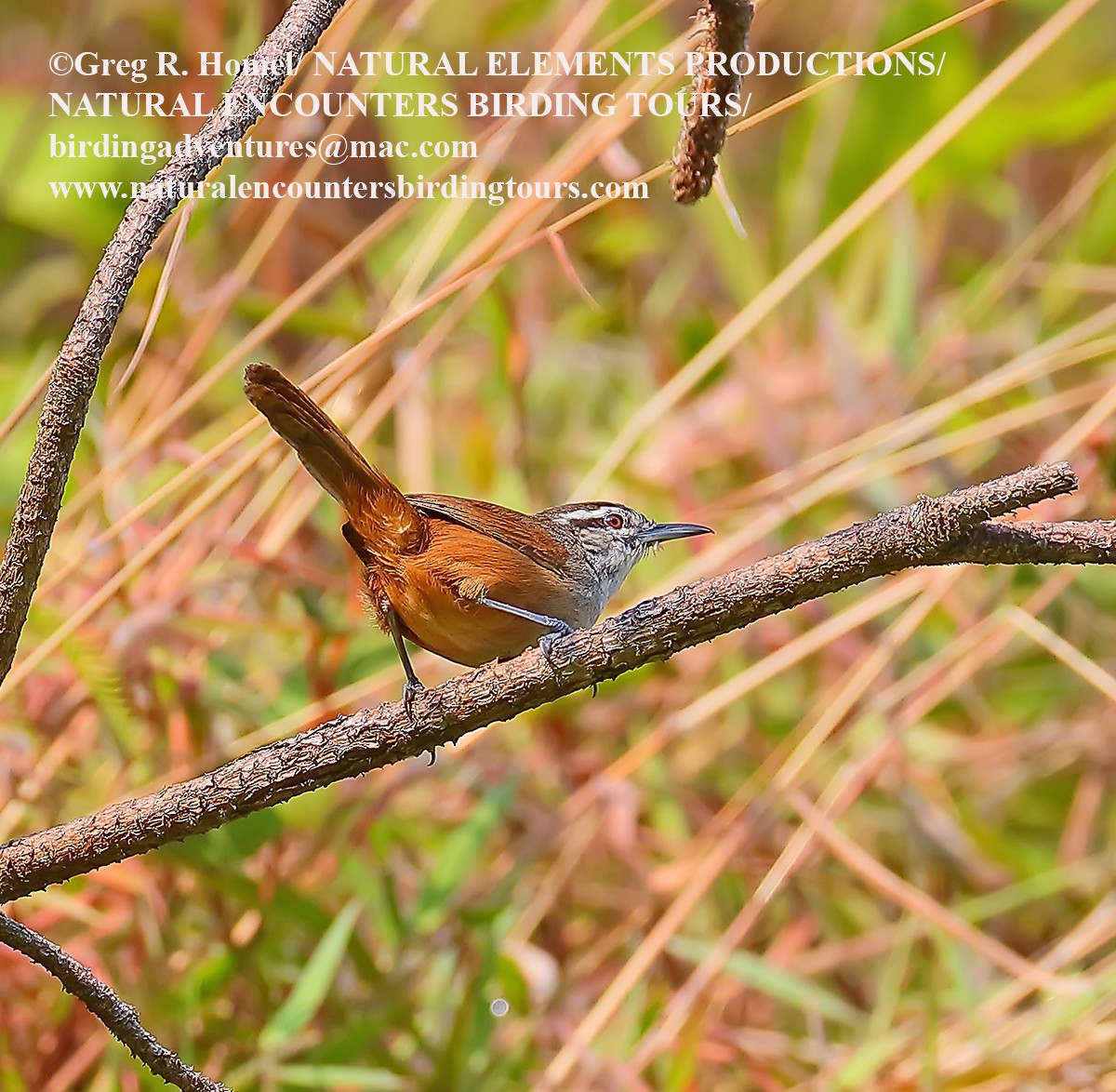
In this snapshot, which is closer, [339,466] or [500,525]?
[339,466]

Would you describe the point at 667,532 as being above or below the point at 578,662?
above

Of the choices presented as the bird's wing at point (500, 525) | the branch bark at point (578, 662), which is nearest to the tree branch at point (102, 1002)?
the branch bark at point (578, 662)

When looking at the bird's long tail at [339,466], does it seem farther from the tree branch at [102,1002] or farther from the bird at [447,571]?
Result: the tree branch at [102,1002]

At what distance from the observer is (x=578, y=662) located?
1284 millimetres

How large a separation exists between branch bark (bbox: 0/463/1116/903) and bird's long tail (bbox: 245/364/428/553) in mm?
640

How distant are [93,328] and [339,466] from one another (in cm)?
82

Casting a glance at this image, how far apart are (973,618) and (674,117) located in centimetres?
191

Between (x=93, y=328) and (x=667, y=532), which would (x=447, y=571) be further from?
(x=93, y=328)

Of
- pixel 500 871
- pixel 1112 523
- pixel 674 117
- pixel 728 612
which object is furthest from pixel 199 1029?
pixel 674 117

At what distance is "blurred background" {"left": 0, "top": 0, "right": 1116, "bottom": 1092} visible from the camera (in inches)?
94.4

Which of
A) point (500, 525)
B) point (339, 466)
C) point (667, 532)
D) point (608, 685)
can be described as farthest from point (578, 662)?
point (608, 685)

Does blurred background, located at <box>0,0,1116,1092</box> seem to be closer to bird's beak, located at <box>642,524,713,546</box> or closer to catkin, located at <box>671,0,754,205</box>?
bird's beak, located at <box>642,524,713,546</box>

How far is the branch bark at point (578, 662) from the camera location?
1229mm

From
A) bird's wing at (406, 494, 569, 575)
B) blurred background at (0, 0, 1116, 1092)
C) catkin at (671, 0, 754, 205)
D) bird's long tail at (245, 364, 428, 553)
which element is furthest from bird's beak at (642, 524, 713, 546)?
catkin at (671, 0, 754, 205)
